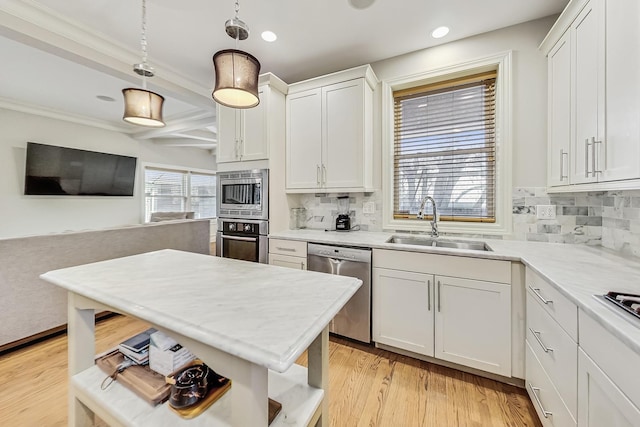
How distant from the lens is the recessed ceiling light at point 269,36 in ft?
7.32

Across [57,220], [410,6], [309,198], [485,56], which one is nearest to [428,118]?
[485,56]

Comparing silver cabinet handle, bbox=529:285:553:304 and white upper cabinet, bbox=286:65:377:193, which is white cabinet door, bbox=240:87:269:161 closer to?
white upper cabinet, bbox=286:65:377:193

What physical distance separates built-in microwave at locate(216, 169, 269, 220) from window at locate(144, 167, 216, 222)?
426 cm

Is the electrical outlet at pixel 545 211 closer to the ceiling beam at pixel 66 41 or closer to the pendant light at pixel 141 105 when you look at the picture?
the pendant light at pixel 141 105

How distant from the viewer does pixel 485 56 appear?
2.20 m

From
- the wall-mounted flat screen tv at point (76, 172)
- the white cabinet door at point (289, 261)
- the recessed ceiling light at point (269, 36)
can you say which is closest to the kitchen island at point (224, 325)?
the white cabinet door at point (289, 261)

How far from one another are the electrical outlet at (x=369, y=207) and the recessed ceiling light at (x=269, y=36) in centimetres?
179

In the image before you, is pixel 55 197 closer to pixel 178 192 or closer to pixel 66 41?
pixel 178 192

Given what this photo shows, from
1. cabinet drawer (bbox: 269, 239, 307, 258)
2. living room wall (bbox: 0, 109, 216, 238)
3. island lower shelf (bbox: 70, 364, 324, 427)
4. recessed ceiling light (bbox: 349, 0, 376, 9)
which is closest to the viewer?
island lower shelf (bbox: 70, 364, 324, 427)

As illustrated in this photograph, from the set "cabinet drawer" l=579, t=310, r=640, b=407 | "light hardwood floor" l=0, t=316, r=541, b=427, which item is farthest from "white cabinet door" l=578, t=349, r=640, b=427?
"light hardwood floor" l=0, t=316, r=541, b=427

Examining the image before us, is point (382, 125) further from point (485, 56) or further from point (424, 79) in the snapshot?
point (485, 56)

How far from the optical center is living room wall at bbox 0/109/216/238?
13.1 ft

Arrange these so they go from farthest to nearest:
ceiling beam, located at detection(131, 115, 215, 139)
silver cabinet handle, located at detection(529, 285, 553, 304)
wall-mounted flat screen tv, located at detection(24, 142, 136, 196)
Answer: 1. ceiling beam, located at detection(131, 115, 215, 139)
2. wall-mounted flat screen tv, located at detection(24, 142, 136, 196)
3. silver cabinet handle, located at detection(529, 285, 553, 304)

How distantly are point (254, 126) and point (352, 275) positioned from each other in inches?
71.6
